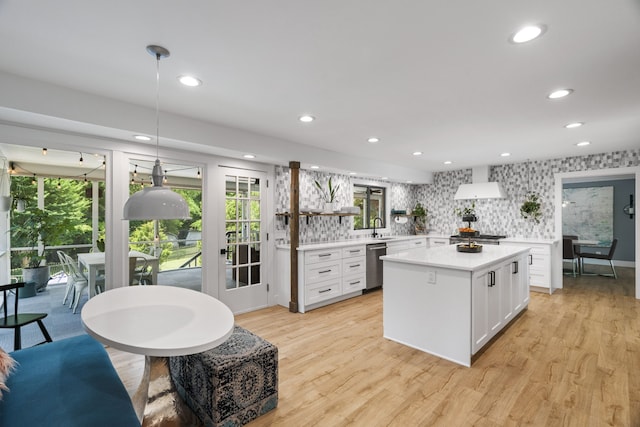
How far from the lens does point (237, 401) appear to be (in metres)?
1.96

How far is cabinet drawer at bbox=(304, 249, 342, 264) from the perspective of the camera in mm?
4255

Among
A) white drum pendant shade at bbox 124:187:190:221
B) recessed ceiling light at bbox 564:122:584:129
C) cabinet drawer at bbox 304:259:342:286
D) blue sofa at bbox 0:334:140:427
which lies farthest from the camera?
cabinet drawer at bbox 304:259:342:286

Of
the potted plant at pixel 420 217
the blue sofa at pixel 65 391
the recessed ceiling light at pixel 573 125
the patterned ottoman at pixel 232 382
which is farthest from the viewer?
the potted plant at pixel 420 217

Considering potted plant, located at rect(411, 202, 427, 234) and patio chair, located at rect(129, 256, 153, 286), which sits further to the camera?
potted plant, located at rect(411, 202, 427, 234)

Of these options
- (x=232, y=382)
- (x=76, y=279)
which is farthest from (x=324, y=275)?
(x=76, y=279)

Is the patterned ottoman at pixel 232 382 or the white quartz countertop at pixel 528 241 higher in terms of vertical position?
the white quartz countertop at pixel 528 241

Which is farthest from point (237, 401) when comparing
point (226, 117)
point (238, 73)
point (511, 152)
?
point (511, 152)

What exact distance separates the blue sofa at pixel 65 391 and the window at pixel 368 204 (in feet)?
15.0

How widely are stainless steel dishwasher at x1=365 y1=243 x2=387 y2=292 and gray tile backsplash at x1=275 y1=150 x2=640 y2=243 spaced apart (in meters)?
0.63

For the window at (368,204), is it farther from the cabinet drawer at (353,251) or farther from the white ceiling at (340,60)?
the white ceiling at (340,60)

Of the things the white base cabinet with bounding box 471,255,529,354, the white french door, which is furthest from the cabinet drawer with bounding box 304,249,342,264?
the white base cabinet with bounding box 471,255,529,354

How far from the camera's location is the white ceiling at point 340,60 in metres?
1.49

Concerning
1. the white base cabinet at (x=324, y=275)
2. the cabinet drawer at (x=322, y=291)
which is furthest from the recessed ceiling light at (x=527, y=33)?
the cabinet drawer at (x=322, y=291)

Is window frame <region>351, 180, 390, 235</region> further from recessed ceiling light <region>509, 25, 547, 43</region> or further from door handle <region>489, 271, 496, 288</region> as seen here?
recessed ceiling light <region>509, 25, 547, 43</region>
